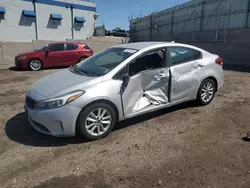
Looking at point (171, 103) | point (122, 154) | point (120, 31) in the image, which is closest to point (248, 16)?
point (171, 103)

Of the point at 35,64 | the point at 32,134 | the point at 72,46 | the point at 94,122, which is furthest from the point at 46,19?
the point at 94,122

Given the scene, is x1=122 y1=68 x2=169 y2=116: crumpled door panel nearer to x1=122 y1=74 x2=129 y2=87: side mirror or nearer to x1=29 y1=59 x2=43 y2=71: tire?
x1=122 y1=74 x2=129 y2=87: side mirror

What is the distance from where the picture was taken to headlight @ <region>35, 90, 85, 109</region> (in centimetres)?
324

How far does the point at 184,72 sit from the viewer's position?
174 inches

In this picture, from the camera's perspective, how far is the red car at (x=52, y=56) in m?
11.2

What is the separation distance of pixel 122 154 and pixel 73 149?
76cm

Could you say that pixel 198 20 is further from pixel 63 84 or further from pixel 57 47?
pixel 63 84

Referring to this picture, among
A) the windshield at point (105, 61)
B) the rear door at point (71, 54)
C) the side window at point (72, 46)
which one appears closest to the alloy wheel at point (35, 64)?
the rear door at point (71, 54)

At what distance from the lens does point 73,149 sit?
3.29m

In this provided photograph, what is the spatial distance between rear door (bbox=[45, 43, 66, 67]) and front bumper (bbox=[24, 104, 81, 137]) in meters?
8.87

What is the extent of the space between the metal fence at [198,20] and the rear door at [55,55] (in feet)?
34.2

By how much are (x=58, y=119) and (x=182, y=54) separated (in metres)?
2.80

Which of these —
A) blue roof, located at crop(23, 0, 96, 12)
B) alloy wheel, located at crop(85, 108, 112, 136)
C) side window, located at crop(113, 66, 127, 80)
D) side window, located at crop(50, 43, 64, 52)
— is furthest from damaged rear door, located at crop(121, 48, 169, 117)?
blue roof, located at crop(23, 0, 96, 12)

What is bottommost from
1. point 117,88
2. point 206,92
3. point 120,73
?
point 206,92
